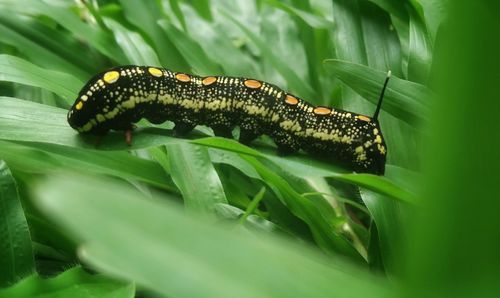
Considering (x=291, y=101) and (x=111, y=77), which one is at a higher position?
(x=291, y=101)

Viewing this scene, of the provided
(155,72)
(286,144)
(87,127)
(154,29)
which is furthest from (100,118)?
(154,29)

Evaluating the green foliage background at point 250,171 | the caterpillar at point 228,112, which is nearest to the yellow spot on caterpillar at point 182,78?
the caterpillar at point 228,112

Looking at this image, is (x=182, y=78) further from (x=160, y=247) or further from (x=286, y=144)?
(x=160, y=247)

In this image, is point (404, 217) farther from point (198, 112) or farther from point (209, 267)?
point (209, 267)

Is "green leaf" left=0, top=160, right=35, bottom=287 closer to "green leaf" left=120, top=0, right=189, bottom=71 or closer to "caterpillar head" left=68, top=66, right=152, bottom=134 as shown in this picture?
"caterpillar head" left=68, top=66, right=152, bottom=134

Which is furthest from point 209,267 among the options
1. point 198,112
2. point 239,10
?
point 239,10
